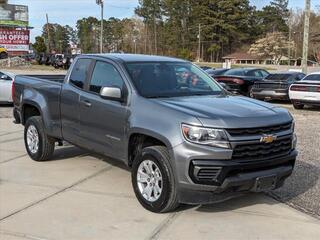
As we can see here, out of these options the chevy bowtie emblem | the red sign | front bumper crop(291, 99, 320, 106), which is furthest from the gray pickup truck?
the red sign

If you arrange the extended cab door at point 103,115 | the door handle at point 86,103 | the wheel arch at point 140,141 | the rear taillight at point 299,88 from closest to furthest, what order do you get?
the wheel arch at point 140,141, the extended cab door at point 103,115, the door handle at point 86,103, the rear taillight at point 299,88

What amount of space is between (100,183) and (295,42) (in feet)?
385

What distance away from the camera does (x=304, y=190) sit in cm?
693

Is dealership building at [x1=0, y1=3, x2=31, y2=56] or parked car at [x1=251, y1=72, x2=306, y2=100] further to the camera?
dealership building at [x1=0, y1=3, x2=31, y2=56]

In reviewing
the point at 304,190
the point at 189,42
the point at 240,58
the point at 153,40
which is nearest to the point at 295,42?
the point at 240,58

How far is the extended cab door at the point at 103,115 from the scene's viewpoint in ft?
20.8

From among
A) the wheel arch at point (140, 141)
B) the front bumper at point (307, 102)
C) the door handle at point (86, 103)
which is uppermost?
the door handle at point (86, 103)

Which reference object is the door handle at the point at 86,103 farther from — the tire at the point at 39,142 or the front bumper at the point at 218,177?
the front bumper at the point at 218,177

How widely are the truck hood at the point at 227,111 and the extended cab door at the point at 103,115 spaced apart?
666mm

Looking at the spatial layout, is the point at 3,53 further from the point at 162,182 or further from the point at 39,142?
the point at 162,182

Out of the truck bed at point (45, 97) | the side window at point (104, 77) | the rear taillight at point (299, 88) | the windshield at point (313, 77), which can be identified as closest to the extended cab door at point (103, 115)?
the side window at point (104, 77)

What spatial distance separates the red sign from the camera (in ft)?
204

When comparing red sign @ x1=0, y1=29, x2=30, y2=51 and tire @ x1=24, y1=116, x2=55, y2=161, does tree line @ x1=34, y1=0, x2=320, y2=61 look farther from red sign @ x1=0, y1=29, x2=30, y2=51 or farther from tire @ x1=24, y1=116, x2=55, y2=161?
tire @ x1=24, y1=116, x2=55, y2=161

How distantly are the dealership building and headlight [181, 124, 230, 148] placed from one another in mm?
60491
